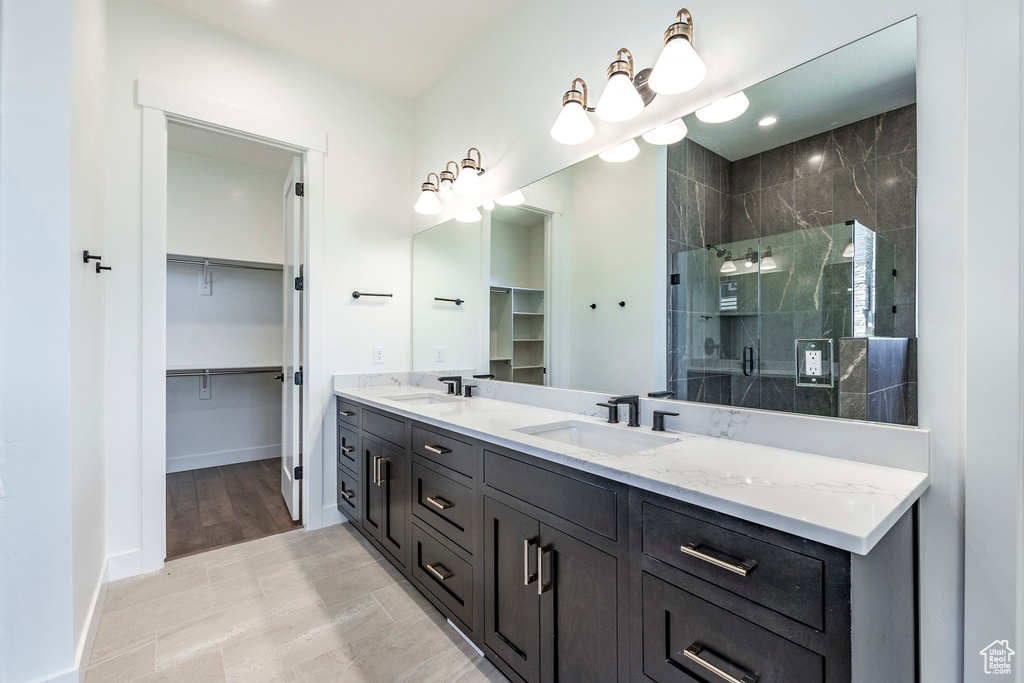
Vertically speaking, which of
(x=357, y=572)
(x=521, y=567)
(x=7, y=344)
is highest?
(x=7, y=344)

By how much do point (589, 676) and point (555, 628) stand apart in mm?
143

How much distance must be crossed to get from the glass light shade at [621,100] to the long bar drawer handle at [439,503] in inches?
61.3

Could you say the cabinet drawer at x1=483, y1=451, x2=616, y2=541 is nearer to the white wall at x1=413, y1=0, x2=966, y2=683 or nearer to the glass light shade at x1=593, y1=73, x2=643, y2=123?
the white wall at x1=413, y1=0, x2=966, y2=683

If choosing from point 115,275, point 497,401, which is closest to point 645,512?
point 497,401

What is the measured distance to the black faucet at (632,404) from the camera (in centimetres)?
159

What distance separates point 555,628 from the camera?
1.25m

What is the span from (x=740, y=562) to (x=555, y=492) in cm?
51

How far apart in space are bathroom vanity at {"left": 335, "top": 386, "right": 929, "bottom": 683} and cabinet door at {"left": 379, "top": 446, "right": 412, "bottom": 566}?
0.71ft

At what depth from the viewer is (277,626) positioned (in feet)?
5.88

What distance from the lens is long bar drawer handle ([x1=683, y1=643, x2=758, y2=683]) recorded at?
838mm

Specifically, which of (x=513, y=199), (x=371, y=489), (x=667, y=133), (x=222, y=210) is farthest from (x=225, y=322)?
(x=667, y=133)

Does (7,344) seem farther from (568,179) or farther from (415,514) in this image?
(568,179)

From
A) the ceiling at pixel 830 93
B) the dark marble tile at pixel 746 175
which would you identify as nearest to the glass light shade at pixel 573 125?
the ceiling at pixel 830 93

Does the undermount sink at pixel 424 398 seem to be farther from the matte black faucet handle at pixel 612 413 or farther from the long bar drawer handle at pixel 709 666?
the long bar drawer handle at pixel 709 666
